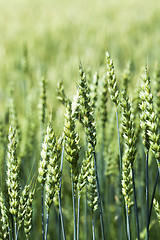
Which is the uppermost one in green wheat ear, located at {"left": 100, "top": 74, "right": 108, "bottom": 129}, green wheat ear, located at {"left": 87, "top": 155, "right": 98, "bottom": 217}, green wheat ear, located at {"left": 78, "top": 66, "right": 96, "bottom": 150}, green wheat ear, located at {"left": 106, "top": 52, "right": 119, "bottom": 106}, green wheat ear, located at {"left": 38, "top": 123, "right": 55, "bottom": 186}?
green wheat ear, located at {"left": 100, "top": 74, "right": 108, "bottom": 129}

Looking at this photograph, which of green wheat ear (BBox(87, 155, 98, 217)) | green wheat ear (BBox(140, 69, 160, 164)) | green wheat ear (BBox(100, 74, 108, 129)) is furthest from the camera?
green wheat ear (BBox(100, 74, 108, 129))

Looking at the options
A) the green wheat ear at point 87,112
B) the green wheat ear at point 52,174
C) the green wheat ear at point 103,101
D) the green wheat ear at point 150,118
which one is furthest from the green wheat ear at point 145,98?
the green wheat ear at point 103,101

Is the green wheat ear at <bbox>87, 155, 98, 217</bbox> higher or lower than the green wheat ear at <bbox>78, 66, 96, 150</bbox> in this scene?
lower

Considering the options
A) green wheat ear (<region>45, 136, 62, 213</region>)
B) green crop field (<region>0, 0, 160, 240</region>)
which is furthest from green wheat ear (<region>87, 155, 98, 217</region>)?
green wheat ear (<region>45, 136, 62, 213</region>)

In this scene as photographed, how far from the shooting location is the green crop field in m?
0.71

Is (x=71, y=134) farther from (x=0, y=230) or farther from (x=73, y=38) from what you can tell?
(x=73, y=38)

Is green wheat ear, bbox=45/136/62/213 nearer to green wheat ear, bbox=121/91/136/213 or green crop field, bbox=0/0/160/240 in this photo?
green crop field, bbox=0/0/160/240

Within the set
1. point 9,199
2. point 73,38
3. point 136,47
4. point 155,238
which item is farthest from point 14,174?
point 73,38

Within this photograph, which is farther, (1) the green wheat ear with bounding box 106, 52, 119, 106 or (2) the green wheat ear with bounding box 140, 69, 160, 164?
(1) the green wheat ear with bounding box 106, 52, 119, 106

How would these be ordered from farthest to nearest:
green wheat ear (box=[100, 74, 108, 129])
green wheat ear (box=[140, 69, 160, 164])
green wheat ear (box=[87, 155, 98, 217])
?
green wheat ear (box=[100, 74, 108, 129]) → green wheat ear (box=[87, 155, 98, 217]) → green wheat ear (box=[140, 69, 160, 164])

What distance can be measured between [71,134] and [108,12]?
589cm

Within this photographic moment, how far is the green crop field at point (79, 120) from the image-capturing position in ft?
2.33

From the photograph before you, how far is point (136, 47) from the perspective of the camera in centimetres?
418

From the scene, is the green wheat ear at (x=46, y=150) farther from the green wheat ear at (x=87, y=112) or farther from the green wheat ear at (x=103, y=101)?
the green wheat ear at (x=103, y=101)
